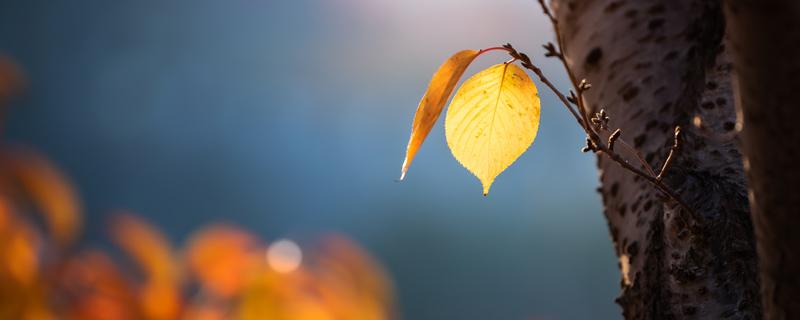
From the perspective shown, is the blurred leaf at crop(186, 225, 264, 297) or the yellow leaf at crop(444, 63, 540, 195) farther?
the blurred leaf at crop(186, 225, 264, 297)

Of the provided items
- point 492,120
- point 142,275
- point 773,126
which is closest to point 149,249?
point 142,275

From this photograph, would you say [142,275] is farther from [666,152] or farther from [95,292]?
[666,152]

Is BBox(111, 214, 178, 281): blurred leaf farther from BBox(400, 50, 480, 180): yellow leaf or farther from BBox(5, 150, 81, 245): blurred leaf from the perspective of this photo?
BBox(400, 50, 480, 180): yellow leaf

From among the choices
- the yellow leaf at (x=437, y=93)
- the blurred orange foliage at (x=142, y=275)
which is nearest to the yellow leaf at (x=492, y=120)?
the yellow leaf at (x=437, y=93)

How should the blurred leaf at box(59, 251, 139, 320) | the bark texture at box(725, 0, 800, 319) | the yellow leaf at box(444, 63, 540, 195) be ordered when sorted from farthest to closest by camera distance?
1. the blurred leaf at box(59, 251, 139, 320)
2. the yellow leaf at box(444, 63, 540, 195)
3. the bark texture at box(725, 0, 800, 319)

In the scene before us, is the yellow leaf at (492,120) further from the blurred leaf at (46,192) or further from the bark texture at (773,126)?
the blurred leaf at (46,192)

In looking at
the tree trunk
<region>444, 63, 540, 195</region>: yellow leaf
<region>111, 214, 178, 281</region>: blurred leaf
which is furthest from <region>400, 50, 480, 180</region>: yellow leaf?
<region>111, 214, 178, 281</region>: blurred leaf
